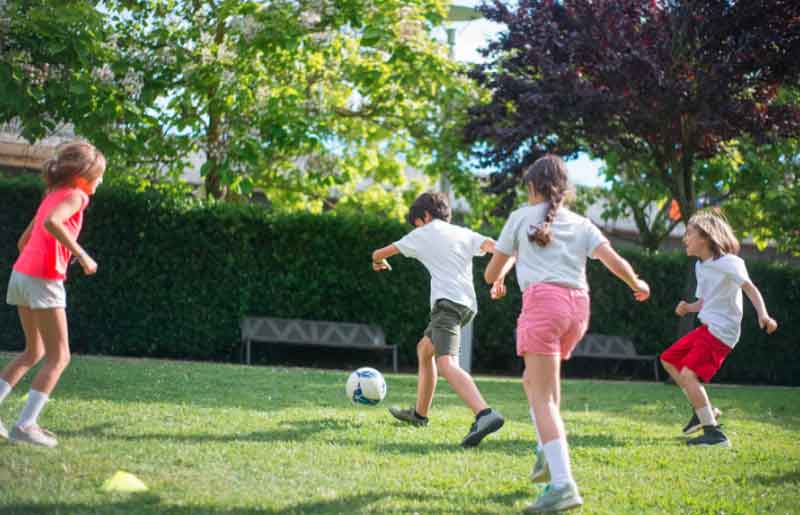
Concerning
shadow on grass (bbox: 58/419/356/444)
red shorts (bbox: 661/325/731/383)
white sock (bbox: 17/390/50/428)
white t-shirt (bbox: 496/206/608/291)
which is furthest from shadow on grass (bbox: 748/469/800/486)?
white sock (bbox: 17/390/50/428)

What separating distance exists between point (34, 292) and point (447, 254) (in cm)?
290

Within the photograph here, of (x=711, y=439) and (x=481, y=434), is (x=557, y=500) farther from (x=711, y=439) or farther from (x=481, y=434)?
(x=711, y=439)

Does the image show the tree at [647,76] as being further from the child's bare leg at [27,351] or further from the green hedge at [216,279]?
the child's bare leg at [27,351]

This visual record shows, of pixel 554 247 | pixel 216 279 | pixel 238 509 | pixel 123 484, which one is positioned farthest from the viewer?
pixel 216 279

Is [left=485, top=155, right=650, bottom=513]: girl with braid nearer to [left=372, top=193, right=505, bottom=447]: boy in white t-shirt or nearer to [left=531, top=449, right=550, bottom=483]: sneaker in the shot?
[left=531, top=449, right=550, bottom=483]: sneaker

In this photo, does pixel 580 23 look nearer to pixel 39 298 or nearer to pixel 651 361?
pixel 651 361

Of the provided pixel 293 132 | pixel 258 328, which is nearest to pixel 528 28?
pixel 293 132

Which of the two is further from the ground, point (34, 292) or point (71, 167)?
point (71, 167)

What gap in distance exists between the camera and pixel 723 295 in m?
7.16

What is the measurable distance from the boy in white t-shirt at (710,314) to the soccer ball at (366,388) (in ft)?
8.16

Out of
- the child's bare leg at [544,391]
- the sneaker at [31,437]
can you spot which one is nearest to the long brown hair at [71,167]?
the sneaker at [31,437]

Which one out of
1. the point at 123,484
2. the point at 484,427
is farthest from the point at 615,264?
the point at 123,484

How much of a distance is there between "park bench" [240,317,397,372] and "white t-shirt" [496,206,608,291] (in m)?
9.54

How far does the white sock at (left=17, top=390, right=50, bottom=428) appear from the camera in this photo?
493cm
